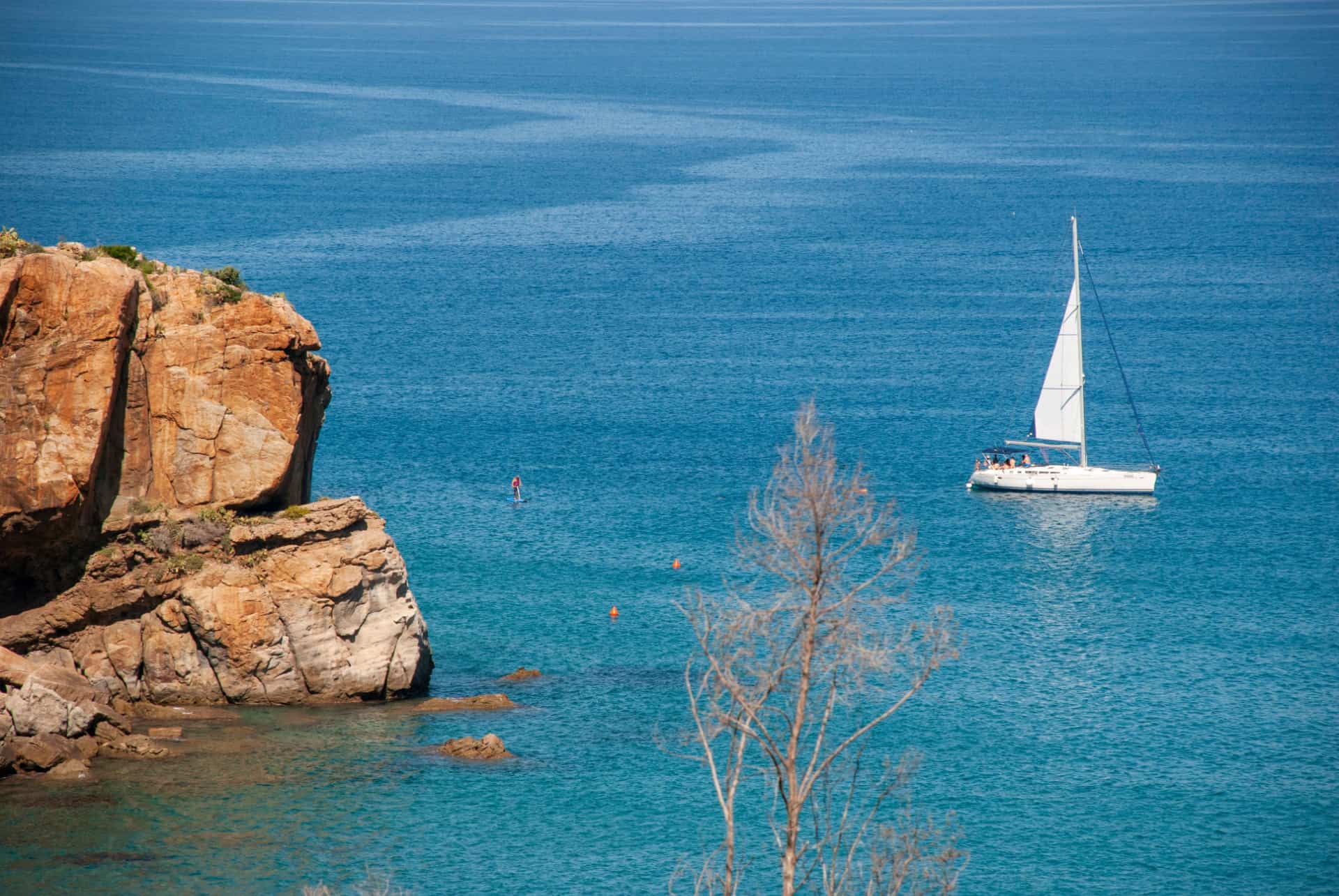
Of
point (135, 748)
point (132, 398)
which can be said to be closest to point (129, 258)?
point (132, 398)

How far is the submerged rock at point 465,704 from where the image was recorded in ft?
192

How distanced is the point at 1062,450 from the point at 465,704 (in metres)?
51.2

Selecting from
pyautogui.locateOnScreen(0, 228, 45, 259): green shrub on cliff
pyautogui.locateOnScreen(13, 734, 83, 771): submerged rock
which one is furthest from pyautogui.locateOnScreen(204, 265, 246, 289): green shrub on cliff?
pyautogui.locateOnScreen(13, 734, 83, 771): submerged rock

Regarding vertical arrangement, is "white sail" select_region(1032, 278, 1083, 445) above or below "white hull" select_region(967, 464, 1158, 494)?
above

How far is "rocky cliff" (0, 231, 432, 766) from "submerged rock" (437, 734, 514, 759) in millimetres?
5257

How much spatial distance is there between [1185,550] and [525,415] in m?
39.6

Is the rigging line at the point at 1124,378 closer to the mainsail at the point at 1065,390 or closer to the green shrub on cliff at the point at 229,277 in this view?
the mainsail at the point at 1065,390

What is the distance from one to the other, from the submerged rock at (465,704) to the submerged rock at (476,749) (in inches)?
145

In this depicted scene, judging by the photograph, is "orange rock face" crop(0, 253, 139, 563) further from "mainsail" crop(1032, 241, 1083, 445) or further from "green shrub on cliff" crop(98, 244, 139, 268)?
"mainsail" crop(1032, 241, 1083, 445)

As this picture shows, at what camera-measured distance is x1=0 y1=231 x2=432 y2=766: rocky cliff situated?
5459 centimetres

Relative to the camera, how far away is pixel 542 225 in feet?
532

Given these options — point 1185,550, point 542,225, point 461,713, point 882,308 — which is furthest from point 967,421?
point 542,225

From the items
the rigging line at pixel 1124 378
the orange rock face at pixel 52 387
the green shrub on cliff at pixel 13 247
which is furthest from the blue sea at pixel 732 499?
the green shrub on cliff at pixel 13 247

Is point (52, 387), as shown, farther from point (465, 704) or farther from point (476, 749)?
point (476, 749)
